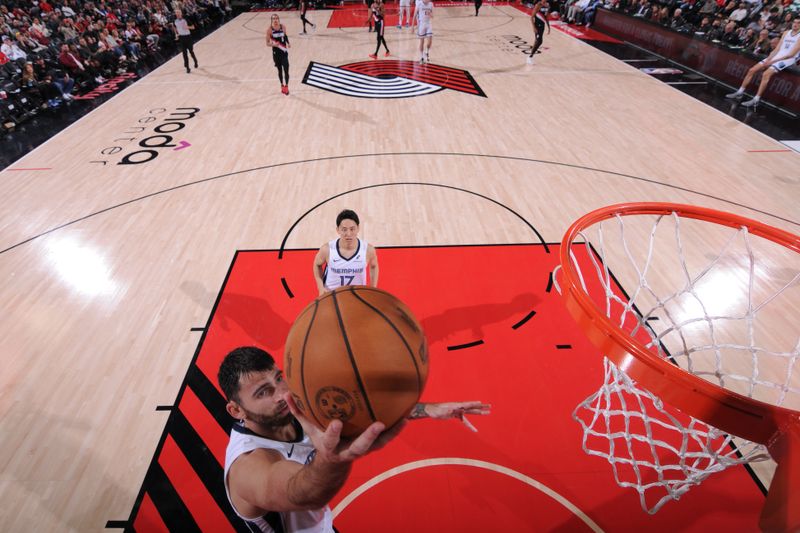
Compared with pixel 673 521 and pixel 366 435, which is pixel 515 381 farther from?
pixel 366 435

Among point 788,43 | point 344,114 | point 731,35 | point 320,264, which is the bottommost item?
point 344,114

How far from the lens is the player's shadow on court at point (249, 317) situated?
151 inches

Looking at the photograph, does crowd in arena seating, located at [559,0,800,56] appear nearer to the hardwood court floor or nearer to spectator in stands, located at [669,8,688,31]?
spectator in stands, located at [669,8,688,31]

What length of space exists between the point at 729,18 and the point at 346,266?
14087mm

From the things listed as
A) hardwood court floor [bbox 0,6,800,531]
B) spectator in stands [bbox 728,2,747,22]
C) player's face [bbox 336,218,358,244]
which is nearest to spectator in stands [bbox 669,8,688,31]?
spectator in stands [bbox 728,2,747,22]

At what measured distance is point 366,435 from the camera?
1.14 meters

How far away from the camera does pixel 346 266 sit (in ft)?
11.4

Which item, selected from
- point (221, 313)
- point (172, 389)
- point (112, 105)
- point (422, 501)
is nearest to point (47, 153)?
point (112, 105)

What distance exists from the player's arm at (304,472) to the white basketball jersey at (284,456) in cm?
5

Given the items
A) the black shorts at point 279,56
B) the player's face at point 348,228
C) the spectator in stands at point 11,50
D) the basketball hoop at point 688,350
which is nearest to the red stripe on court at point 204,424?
the player's face at point 348,228

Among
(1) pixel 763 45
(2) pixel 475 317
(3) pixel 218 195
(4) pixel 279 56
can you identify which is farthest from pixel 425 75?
(2) pixel 475 317

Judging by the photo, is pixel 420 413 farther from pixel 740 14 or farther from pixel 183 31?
pixel 740 14

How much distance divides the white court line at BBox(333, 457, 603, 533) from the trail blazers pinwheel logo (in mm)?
8409

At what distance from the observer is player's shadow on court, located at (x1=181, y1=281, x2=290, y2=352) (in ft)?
12.6
